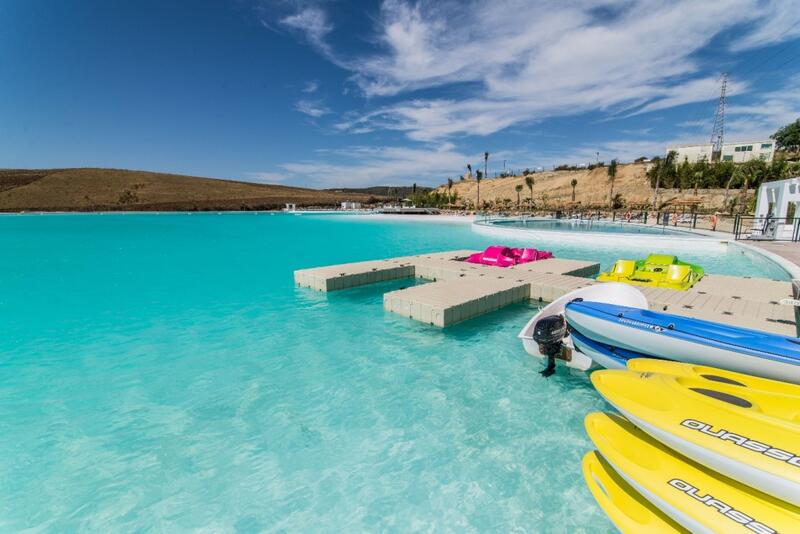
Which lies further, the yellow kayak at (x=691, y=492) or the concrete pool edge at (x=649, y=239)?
the concrete pool edge at (x=649, y=239)

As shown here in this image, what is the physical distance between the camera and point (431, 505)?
388 centimetres

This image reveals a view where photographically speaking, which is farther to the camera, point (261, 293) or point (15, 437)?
point (261, 293)

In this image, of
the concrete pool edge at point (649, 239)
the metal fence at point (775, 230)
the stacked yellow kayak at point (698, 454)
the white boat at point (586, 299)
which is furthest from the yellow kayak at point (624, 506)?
the metal fence at point (775, 230)

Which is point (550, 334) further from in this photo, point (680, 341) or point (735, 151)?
point (735, 151)

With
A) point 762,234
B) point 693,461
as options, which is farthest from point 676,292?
point 762,234

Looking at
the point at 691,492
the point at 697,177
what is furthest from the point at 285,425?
the point at 697,177

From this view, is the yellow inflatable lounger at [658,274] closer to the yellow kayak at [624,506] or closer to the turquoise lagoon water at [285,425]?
the turquoise lagoon water at [285,425]

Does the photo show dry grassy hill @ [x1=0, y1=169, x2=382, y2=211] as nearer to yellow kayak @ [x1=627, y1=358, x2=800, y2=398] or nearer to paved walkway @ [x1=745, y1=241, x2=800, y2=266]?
paved walkway @ [x1=745, y1=241, x2=800, y2=266]

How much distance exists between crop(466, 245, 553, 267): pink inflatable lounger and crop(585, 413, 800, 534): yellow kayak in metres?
10.3

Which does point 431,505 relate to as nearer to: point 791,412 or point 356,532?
point 356,532

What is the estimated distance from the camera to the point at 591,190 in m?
78.9

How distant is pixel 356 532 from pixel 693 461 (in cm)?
305

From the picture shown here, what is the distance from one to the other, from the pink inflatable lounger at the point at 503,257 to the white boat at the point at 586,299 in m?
7.11

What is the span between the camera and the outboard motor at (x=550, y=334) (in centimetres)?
604
